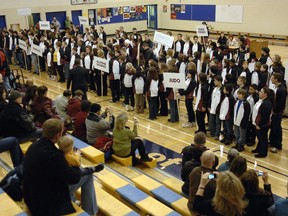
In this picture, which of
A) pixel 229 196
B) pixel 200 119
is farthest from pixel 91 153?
pixel 229 196

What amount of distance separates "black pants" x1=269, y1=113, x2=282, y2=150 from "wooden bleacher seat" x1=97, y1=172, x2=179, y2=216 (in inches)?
163

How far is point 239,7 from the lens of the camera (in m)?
25.0

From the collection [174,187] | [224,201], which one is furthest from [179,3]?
[224,201]

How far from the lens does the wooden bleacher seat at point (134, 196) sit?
489 cm

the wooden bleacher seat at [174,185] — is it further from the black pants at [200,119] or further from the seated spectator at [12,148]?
the black pants at [200,119]

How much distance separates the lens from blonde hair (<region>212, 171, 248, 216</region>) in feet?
11.8

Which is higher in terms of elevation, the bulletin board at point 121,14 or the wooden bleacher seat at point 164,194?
the bulletin board at point 121,14

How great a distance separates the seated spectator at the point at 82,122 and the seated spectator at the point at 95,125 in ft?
0.85

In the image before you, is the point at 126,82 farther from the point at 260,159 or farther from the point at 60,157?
the point at 60,157

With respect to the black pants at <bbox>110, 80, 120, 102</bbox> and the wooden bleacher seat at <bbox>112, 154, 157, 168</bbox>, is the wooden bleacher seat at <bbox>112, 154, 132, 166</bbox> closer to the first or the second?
the wooden bleacher seat at <bbox>112, 154, 157, 168</bbox>

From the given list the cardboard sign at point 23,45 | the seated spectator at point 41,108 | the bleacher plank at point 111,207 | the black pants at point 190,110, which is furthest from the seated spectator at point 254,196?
the cardboard sign at point 23,45

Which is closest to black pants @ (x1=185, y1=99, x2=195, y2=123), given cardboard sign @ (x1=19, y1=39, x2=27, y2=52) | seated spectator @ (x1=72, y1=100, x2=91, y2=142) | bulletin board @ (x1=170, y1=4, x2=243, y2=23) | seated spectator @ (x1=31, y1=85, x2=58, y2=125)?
seated spectator @ (x1=72, y1=100, x2=91, y2=142)

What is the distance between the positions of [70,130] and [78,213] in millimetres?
4380

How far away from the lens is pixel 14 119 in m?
6.27
